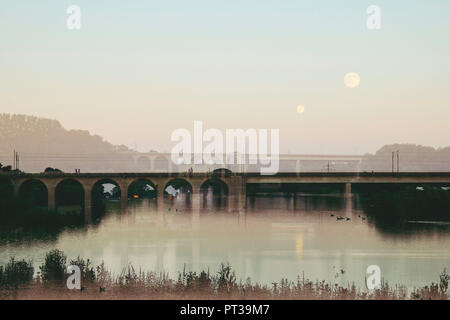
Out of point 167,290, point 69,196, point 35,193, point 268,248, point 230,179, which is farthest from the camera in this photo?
point 69,196

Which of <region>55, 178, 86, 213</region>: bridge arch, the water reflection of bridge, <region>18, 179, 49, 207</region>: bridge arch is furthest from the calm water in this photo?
<region>55, 178, 86, 213</region>: bridge arch

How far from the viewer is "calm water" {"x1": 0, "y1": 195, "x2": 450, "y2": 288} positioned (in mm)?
50188

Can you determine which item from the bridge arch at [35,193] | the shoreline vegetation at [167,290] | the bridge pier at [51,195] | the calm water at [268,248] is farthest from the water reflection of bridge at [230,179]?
the shoreline vegetation at [167,290]

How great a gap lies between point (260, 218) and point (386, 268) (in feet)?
194

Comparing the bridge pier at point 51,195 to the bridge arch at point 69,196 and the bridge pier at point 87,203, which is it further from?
the bridge pier at point 87,203

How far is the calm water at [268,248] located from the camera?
50.2 m

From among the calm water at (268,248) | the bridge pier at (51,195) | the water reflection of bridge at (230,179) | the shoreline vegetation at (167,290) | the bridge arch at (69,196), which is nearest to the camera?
the shoreline vegetation at (167,290)

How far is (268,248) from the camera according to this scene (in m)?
66.2

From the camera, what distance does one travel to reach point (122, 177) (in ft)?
447

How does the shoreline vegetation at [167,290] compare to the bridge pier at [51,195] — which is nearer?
the shoreline vegetation at [167,290]

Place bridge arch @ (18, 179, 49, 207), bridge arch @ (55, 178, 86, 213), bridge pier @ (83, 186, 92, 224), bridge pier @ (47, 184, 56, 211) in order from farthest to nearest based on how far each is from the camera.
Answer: bridge arch @ (55, 178, 86, 213) → bridge arch @ (18, 179, 49, 207) → bridge pier @ (47, 184, 56, 211) → bridge pier @ (83, 186, 92, 224)

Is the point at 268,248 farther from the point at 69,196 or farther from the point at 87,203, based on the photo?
the point at 69,196

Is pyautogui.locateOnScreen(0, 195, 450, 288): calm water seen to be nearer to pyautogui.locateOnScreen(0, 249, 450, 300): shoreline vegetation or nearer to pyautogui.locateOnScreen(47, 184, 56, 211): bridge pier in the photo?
pyautogui.locateOnScreen(0, 249, 450, 300): shoreline vegetation

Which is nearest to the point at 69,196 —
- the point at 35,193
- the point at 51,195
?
the point at 35,193
